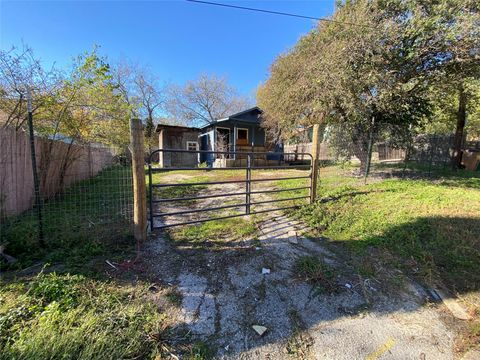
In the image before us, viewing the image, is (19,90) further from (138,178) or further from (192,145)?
(192,145)

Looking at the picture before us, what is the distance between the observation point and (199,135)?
58.3 ft

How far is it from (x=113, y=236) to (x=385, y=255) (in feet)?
12.3

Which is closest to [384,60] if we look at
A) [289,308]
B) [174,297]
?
[289,308]

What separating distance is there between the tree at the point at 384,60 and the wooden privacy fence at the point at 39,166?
20.2ft

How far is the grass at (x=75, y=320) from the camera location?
1.42 metres

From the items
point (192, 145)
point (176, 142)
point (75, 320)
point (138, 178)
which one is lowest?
point (75, 320)

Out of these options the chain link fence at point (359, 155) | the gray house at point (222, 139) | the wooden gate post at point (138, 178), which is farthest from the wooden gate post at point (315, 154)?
the gray house at point (222, 139)

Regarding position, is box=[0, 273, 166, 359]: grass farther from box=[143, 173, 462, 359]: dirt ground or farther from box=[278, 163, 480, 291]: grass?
box=[278, 163, 480, 291]: grass

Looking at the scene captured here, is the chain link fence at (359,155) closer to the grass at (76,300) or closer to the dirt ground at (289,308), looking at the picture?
the dirt ground at (289,308)

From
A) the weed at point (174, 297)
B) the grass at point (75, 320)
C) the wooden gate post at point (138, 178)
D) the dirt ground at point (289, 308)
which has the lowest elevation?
the dirt ground at point (289, 308)

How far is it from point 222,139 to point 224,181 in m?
11.0

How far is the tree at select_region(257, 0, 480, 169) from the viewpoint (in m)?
5.46

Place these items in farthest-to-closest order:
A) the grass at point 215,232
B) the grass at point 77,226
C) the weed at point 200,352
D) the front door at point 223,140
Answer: the front door at point 223,140, the grass at point 215,232, the grass at point 77,226, the weed at point 200,352

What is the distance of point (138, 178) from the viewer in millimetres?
2910
